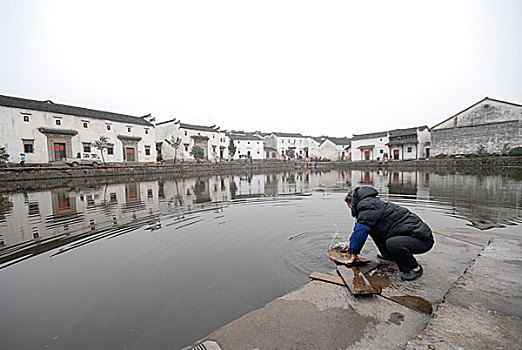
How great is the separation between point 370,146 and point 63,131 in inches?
1958

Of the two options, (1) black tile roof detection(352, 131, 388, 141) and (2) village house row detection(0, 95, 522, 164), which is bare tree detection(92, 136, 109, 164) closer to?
(2) village house row detection(0, 95, 522, 164)

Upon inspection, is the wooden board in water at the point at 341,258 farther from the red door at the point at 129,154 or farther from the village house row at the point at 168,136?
the red door at the point at 129,154

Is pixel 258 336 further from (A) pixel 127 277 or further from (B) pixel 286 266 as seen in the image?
(A) pixel 127 277

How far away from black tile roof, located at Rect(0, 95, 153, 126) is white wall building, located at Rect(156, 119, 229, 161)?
14.2ft

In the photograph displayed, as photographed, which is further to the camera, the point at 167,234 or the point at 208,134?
the point at 208,134

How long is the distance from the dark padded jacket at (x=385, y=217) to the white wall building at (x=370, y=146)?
48.3 metres

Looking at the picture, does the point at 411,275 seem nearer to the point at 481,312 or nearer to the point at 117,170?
the point at 481,312

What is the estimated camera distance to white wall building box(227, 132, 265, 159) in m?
53.7

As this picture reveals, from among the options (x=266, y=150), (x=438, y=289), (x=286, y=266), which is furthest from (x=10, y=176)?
(x=266, y=150)

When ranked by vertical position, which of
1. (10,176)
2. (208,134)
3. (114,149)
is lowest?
(10,176)

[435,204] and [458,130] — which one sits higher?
[458,130]

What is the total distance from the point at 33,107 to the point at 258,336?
35121mm

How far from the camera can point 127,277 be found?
12.2ft

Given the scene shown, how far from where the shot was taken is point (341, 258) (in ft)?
12.4
